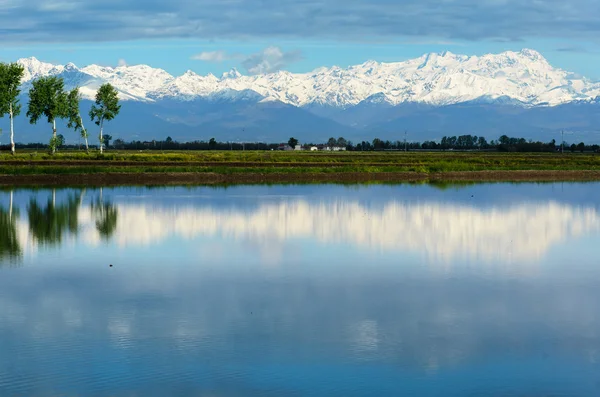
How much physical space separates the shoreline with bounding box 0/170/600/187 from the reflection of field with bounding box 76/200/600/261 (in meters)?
21.7

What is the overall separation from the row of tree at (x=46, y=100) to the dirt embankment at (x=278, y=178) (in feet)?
88.3

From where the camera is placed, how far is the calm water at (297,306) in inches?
589

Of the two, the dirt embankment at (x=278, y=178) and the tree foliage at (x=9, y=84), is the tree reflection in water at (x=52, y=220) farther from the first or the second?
the tree foliage at (x=9, y=84)

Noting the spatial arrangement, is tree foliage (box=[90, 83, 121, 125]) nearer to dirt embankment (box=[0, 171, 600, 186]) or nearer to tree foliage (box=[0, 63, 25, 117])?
tree foliage (box=[0, 63, 25, 117])

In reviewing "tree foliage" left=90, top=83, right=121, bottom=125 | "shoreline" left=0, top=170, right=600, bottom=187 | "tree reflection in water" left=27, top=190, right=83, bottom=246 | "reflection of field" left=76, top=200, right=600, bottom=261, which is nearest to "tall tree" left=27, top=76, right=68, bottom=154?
"tree foliage" left=90, top=83, right=121, bottom=125

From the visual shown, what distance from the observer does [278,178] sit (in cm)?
7481

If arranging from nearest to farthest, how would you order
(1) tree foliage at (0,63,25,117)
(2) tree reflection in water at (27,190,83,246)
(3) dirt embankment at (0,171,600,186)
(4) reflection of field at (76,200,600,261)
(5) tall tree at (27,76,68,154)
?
(4) reflection of field at (76,200,600,261)
(2) tree reflection in water at (27,190,83,246)
(3) dirt embankment at (0,171,600,186)
(1) tree foliage at (0,63,25,117)
(5) tall tree at (27,76,68,154)

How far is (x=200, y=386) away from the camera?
14.5 meters

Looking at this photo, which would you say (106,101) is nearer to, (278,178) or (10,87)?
(10,87)

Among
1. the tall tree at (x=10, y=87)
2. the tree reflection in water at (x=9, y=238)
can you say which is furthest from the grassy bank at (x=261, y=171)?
the tree reflection in water at (x=9, y=238)

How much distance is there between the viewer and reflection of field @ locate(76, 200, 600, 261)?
103 ft

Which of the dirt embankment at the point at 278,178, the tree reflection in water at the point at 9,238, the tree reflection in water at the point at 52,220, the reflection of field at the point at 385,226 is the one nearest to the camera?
the tree reflection in water at the point at 9,238

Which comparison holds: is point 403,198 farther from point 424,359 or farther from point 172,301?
point 424,359

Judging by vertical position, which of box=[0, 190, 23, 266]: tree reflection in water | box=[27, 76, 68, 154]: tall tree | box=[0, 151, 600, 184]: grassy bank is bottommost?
box=[0, 190, 23, 266]: tree reflection in water
